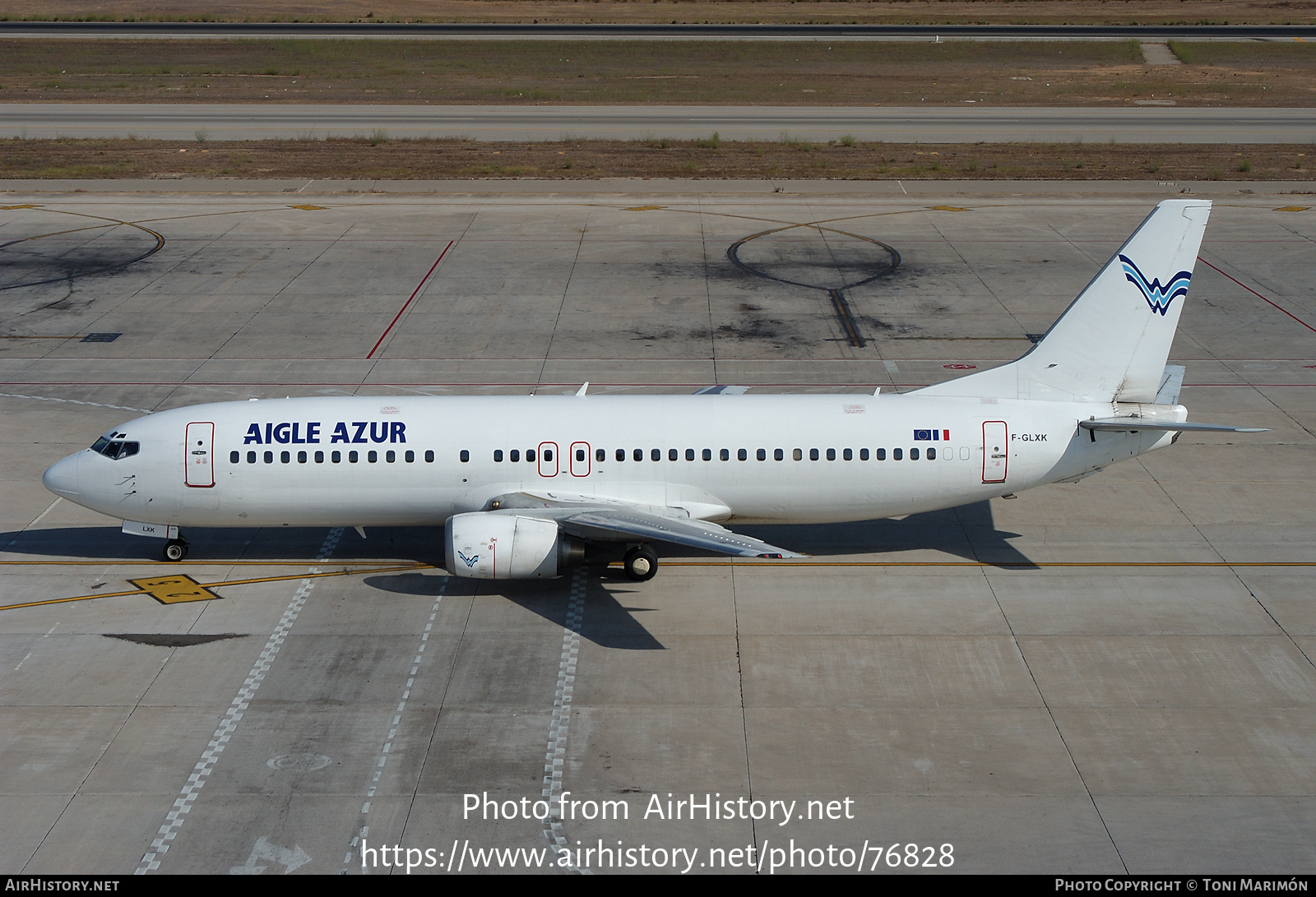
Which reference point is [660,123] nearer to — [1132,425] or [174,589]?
[1132,425]

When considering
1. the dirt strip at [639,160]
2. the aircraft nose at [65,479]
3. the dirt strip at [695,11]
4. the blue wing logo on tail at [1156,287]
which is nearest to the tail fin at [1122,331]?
the blue wing logo on tail at [1156,287]

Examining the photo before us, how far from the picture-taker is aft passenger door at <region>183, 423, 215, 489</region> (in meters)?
27.2

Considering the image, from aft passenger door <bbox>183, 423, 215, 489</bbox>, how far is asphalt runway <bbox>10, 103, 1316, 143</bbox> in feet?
183

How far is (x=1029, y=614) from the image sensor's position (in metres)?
25.8

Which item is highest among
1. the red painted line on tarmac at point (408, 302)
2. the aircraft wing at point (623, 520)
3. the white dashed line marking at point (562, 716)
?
the aircraft wing at point (623, 520)

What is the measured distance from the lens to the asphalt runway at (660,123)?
3125 inches

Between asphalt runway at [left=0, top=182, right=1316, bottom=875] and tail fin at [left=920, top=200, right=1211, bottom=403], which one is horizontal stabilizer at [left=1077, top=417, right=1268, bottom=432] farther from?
asphalt runway at [left=0, top=182, right=1316, bottom=875]

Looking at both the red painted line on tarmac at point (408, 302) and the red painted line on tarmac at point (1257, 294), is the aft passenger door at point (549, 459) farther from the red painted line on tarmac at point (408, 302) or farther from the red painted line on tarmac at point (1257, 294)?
the red painted line on tarmac at point (1257, 294)

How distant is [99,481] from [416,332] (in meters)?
18.7

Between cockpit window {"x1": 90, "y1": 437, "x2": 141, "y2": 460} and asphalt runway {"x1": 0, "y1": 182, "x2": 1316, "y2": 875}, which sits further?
cockpit window {"x1": 90, "y1": 437, "x2": 141, "y2": 460}

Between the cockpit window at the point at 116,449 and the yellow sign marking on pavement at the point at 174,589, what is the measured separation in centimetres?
310

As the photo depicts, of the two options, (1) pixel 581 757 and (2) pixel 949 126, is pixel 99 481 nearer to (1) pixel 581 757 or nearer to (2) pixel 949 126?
(1) pixel 581 757

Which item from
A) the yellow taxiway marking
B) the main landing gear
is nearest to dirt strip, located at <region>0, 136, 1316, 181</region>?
the yellow taxiway marking

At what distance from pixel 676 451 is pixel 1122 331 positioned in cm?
1131
